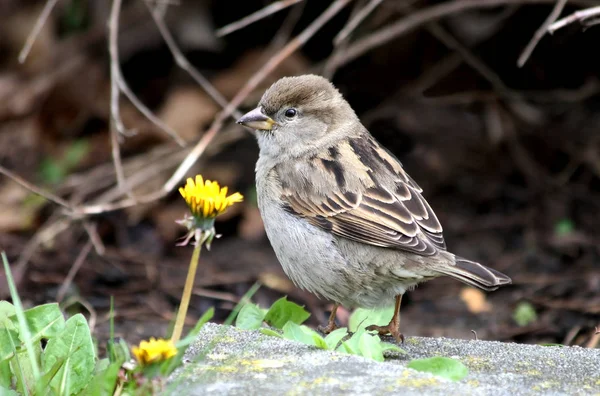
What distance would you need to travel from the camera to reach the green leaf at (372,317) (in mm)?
4277

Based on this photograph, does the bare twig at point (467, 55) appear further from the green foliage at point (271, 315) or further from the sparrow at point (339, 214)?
the green foliage at point (271, 315)

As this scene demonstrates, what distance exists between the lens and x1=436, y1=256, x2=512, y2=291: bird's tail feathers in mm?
3871

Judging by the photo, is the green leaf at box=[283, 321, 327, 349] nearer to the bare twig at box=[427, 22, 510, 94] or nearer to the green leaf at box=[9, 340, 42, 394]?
the green leaf at box=[9, 340, 42, 394]

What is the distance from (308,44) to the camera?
7965 mm

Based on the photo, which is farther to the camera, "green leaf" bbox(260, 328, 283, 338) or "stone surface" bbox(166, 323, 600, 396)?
"green leaf" bbox(260, 328, 283, 338)

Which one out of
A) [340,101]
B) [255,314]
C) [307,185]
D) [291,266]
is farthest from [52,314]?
[340,101]

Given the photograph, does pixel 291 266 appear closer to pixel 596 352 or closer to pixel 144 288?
pixel 596 352

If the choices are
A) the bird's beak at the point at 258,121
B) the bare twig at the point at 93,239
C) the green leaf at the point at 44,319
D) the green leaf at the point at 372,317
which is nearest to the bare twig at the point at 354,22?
the bird's beak at the point at 258,121

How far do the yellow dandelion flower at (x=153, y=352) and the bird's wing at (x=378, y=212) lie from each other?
1.75m

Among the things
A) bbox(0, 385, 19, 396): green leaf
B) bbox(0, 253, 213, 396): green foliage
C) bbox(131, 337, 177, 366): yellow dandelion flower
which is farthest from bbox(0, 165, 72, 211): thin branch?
bbox(131, 337, 177, 366): yellow dandelion flower

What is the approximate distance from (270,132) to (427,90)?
3.11 meters

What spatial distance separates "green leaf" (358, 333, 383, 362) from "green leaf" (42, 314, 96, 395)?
980 millimetres

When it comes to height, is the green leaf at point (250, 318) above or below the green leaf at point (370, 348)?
below

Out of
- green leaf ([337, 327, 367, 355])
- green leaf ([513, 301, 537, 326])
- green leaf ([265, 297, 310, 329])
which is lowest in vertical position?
green leaf ([513, 301, 537, 326])
